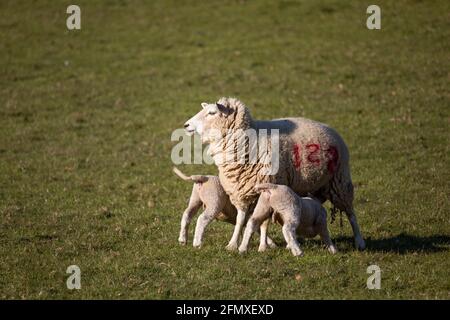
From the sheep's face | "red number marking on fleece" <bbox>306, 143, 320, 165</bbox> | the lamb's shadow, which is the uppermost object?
the sheep's face

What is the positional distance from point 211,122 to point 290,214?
1.89 meters

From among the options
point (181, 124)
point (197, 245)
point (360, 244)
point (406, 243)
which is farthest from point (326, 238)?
point (181, 124)

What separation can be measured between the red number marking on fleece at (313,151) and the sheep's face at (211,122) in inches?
48.6

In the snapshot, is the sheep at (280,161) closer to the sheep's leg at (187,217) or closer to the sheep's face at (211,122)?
the sheep's face at (211,122)

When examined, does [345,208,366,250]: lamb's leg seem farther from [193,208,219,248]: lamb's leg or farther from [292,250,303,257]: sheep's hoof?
[193,208,219,248]: lamb's leg

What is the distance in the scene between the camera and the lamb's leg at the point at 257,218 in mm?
9930

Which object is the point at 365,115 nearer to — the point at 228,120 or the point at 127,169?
the point at 127,169

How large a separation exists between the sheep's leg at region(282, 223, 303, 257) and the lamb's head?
1.69m

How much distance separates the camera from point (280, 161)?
1060cm

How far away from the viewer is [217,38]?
25547mm

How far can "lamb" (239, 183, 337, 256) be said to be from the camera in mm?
9789

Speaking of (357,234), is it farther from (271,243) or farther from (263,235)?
(263,235)

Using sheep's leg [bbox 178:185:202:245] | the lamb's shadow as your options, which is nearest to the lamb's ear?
sheep's leg [bbox 178:185:202:245]

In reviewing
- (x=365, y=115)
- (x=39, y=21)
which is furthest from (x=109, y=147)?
(x=39, y=21)
